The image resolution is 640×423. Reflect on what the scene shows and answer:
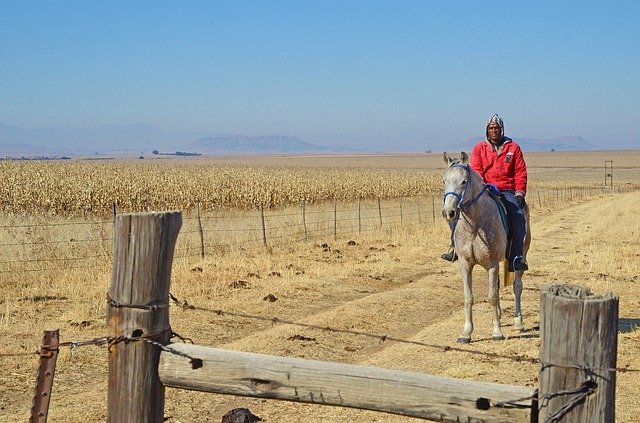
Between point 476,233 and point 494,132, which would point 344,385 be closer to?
point 476,233

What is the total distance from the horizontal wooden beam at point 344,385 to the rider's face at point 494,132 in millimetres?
6892

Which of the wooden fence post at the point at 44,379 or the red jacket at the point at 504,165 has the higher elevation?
the red jacket at the point at 504,165

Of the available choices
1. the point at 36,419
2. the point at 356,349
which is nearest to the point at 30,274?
the point at 356,349

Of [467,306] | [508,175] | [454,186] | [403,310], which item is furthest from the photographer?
[403,310]

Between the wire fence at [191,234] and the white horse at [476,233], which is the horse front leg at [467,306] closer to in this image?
the white horse at [476,233]

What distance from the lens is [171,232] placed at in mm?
3611

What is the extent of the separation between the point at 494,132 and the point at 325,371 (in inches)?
277

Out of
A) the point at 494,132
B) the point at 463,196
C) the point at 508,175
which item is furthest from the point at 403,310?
the point at 463,196

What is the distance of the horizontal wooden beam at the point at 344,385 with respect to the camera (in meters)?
3.12

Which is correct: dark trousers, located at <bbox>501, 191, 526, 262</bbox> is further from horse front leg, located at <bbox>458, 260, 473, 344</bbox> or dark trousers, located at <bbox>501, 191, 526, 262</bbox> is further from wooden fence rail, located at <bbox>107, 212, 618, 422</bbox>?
wooden fence rail, located at <bbox>107, 212, 618, 422</bbox>

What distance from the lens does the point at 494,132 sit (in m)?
9.84

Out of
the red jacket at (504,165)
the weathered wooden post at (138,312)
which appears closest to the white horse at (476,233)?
the red jacket at (504,165)

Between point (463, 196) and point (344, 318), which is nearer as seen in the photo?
point (463, 196)

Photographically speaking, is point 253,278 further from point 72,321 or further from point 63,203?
point 63,203
